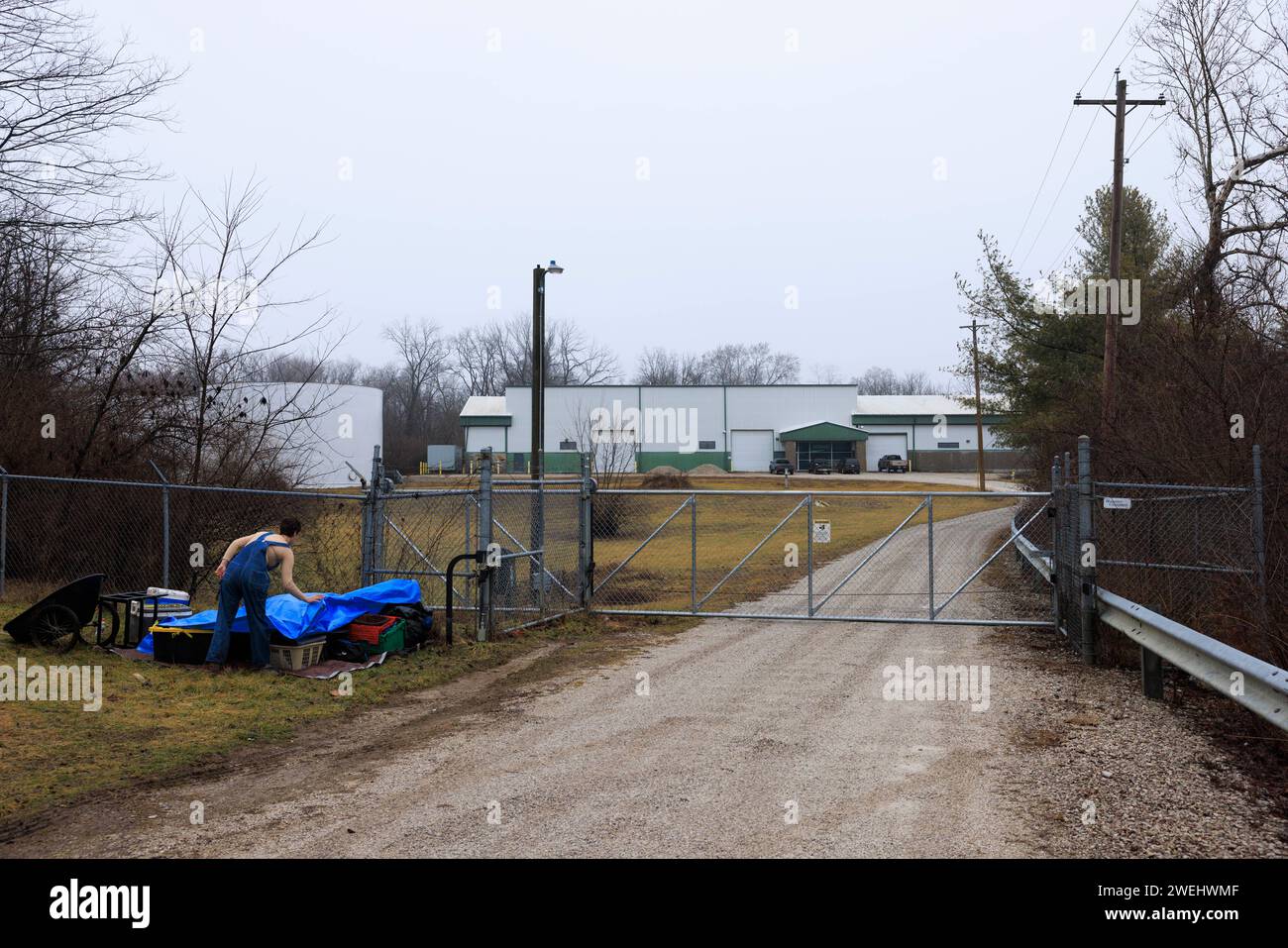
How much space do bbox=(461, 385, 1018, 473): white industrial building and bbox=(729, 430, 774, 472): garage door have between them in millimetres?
73

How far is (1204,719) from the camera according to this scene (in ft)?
27.6

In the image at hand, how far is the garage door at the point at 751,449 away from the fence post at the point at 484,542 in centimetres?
6174

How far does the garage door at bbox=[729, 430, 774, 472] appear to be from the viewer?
2921 inches

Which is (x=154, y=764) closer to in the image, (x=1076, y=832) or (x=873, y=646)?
(x=1076, y=832)

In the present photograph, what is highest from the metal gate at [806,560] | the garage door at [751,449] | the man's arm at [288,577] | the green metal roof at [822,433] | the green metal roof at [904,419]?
the green metal roof at [904,419]

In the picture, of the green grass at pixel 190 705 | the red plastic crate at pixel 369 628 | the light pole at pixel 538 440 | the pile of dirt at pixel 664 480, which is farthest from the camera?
the pile of dirt at pixel 664 480

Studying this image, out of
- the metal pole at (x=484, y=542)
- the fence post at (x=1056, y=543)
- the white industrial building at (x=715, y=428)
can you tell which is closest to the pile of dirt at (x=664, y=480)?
the white industrial building at (x=715, y=428)

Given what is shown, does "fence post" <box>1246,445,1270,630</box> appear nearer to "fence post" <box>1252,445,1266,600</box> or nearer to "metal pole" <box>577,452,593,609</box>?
"fence post" <box>1252,445,1266,600</box>

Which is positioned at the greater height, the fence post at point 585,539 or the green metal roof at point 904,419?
the green metal roof at point 904,419

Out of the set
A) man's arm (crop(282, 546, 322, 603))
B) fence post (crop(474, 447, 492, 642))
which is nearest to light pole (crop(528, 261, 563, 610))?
fence post (crop(474, 447, 492, 642))

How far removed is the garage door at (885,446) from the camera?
78.2 m

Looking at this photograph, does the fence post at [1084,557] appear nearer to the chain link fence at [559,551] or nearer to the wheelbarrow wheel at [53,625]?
the chain link fence at [559,551]

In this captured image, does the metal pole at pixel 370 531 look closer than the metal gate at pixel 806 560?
Yes

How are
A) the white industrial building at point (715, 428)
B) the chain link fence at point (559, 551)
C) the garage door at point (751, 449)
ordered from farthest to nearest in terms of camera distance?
1. the garage door at point (751, 449)
2. the white industrial building at point (715, 428)
3. the chain link fence at point (559, 551)
